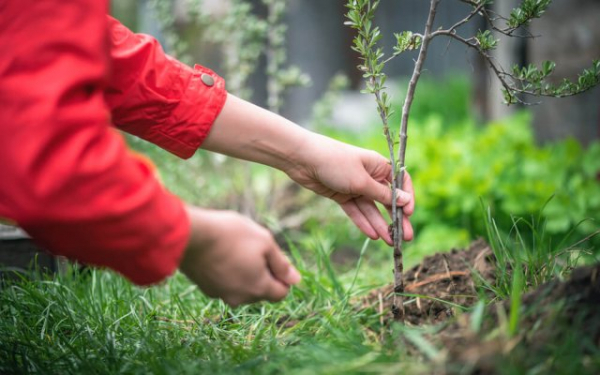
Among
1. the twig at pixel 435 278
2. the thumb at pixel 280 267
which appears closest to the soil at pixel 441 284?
the twig at pixel 435 278

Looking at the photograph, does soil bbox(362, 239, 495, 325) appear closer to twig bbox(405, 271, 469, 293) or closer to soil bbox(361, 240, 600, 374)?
twig bbox(405, 271, 469, 293)

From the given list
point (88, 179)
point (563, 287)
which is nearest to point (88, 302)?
point (88, 179)

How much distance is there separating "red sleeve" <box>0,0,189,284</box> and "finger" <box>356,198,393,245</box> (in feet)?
2.72

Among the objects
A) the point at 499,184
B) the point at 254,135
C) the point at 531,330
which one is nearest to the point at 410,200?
the point at 254,135

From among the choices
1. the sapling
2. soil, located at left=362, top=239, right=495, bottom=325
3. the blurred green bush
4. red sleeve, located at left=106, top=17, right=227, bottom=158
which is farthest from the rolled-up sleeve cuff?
the blurred green bush

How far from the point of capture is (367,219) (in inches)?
75.5

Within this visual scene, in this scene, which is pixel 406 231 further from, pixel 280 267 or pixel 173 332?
pixel 173 332

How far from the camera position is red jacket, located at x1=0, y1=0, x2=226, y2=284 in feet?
3.50

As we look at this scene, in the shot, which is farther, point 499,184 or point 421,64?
point 499,184

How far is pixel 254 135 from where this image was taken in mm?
1786

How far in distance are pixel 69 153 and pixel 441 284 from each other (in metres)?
1.34

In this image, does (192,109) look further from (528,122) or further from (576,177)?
(528,122)

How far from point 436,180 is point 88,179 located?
2.78m

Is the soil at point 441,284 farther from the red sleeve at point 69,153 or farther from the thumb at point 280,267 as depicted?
the red sleeve at point 69,153
